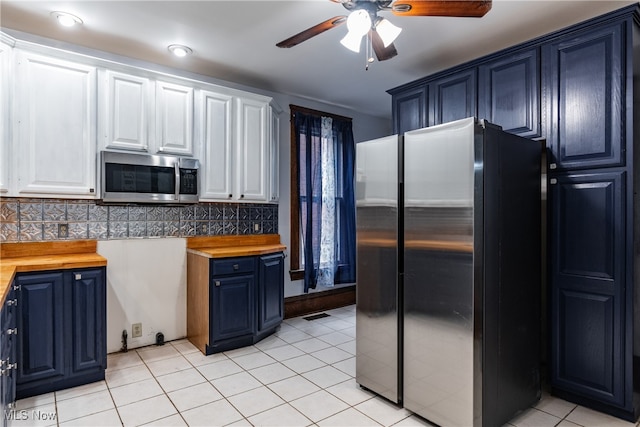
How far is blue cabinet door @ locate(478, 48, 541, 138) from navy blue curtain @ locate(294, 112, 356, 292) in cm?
209

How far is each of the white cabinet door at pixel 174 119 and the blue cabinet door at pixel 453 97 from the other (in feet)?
7.49

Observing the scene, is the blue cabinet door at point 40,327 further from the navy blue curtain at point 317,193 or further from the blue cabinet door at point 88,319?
the navy blue curtain at point 317,193

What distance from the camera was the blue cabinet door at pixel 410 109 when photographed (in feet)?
11.9

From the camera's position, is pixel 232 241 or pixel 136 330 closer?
pixel 136 330

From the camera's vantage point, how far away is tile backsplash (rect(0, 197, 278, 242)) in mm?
2908

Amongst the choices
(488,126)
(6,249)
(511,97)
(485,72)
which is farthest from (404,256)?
(6,249)

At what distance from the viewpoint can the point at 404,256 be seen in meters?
2.40

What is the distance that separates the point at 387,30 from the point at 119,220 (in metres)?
2.71

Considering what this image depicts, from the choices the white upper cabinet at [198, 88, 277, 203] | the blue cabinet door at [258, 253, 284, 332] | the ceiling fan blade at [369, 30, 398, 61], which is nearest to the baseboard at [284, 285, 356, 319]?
the blue cabinet door at [258, 253, 284, 332]

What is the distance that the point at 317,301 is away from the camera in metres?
4.79

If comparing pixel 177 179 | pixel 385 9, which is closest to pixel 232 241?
pixel 177 179

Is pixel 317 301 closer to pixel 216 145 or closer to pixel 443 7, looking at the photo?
pixel 216 145

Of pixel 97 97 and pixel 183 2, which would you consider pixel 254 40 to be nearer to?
pixel 183 2

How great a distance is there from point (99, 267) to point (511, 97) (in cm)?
337
